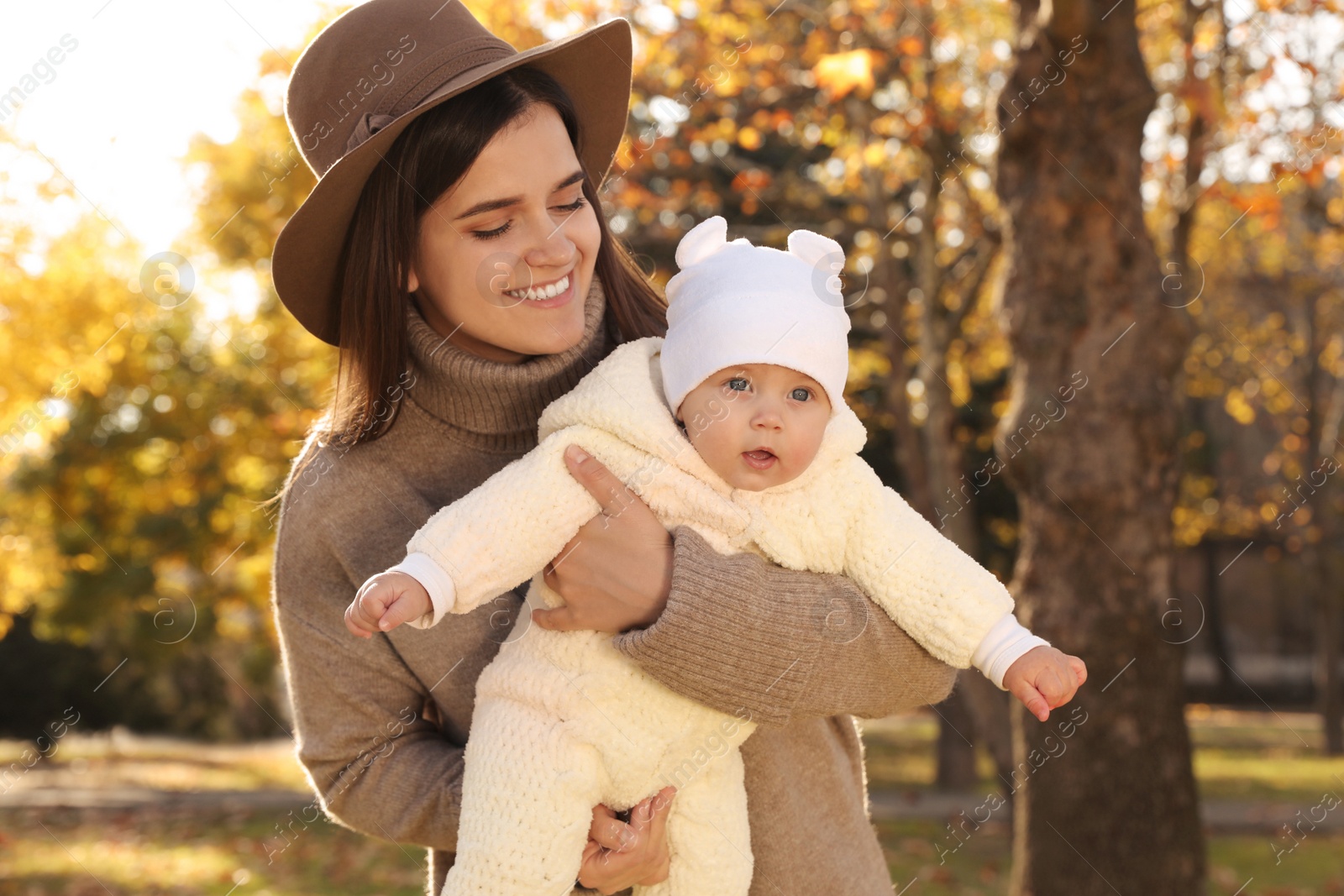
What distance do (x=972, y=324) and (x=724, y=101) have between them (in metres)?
5.44

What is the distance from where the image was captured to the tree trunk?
190 inches

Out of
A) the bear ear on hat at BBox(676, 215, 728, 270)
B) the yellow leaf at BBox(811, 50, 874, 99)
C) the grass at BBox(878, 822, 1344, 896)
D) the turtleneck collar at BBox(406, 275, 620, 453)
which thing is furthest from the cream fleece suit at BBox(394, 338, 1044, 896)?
the grass at BBox(878, 822, 1344, 896)

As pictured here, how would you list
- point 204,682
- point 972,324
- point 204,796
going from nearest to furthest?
point 204,796
point 972,324
point 204,682

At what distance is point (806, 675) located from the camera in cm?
196

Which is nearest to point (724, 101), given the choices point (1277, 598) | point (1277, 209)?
point (1277, 209)

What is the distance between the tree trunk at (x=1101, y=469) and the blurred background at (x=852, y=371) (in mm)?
31

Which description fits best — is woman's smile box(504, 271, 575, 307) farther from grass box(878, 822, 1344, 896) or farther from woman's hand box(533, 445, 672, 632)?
grass box(878, 822, 1344, 896)

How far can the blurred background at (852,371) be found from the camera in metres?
7.30

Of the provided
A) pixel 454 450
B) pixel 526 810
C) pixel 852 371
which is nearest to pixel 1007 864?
A: pixel 852 371

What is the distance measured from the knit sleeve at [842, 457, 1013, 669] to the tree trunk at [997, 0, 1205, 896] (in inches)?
116

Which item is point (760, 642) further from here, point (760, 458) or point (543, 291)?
point (543, 291)

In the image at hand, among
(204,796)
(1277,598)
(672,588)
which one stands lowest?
(1277,598)

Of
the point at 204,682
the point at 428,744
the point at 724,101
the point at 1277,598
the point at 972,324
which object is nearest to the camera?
the point at 428,744

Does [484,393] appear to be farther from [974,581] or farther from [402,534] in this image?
[974,581]
